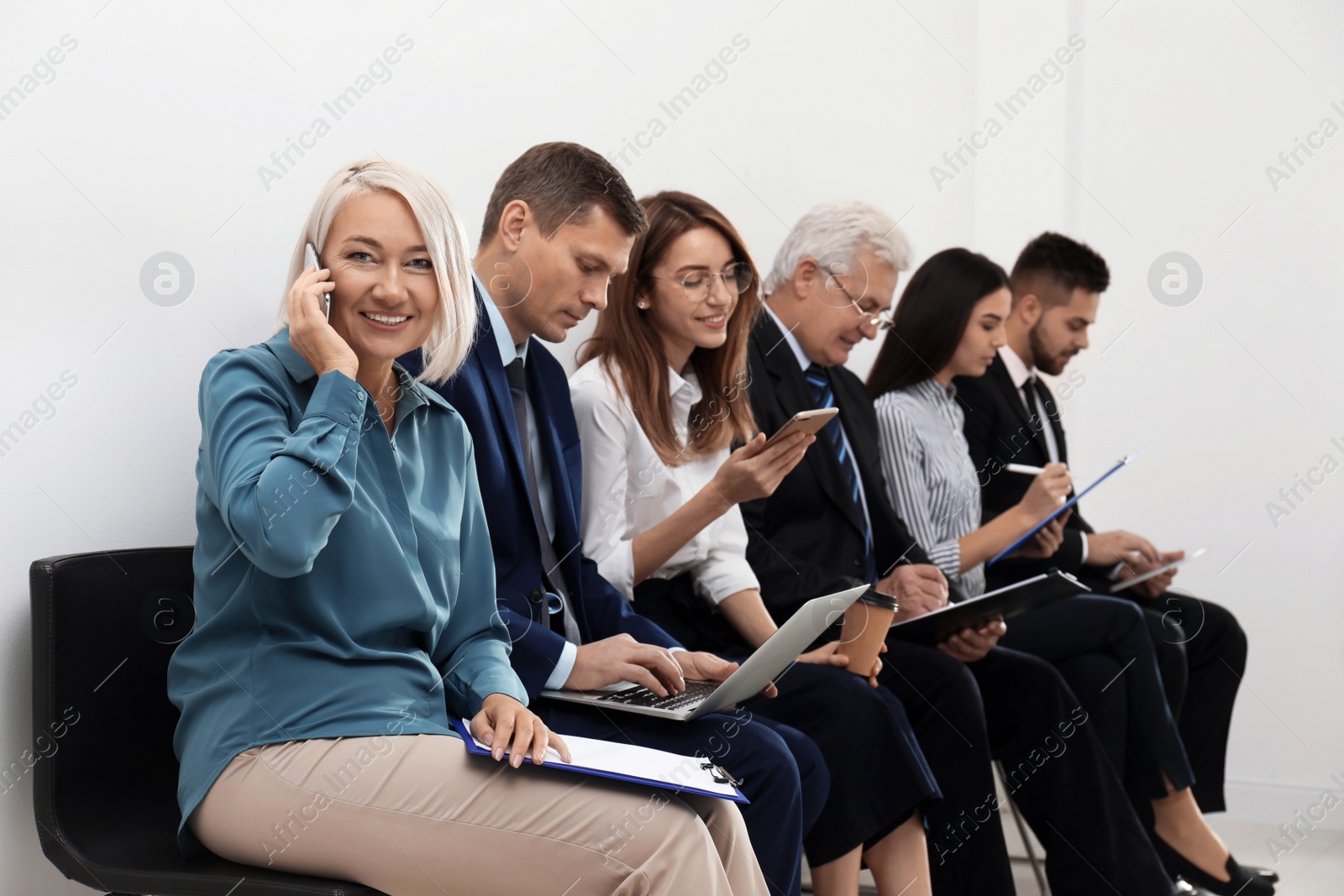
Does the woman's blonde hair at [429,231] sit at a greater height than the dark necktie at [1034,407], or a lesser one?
lesser

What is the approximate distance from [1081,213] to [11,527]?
160 inches

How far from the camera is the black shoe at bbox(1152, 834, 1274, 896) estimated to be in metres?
2.93

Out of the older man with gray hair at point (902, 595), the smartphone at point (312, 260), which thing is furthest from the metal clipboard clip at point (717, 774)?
the smartphone at point (312, 260)

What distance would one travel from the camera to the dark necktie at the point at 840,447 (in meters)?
2.87

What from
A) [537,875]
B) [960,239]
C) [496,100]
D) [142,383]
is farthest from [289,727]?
[960,239]

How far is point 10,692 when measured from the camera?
165 centimetres

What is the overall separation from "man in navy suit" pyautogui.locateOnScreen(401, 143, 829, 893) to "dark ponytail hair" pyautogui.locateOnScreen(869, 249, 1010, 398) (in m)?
1.36

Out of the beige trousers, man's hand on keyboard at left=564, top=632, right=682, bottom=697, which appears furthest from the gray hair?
the beige trousers

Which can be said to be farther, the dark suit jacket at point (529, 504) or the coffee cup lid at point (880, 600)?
the coffee cup lid at point (880, 600)

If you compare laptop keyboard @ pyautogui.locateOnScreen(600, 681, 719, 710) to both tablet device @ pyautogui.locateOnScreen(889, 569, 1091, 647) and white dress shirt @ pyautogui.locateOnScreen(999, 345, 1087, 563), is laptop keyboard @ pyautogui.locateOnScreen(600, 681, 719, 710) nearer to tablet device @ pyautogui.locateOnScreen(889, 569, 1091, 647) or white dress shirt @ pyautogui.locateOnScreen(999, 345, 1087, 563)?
tablet device @ pyautogui.locateOnScreen(889, 569, 1091, 647)

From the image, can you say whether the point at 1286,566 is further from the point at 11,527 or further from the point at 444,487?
the point at 11,527

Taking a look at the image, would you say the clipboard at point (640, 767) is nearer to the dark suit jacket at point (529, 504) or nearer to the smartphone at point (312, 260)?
the dark suit jacket at point (529, 504)

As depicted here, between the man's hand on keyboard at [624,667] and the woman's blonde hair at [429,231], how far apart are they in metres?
0.55

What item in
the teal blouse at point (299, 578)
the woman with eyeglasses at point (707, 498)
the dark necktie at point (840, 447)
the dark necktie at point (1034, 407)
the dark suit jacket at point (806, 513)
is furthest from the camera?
the dark necktie at point (1034, 407)
